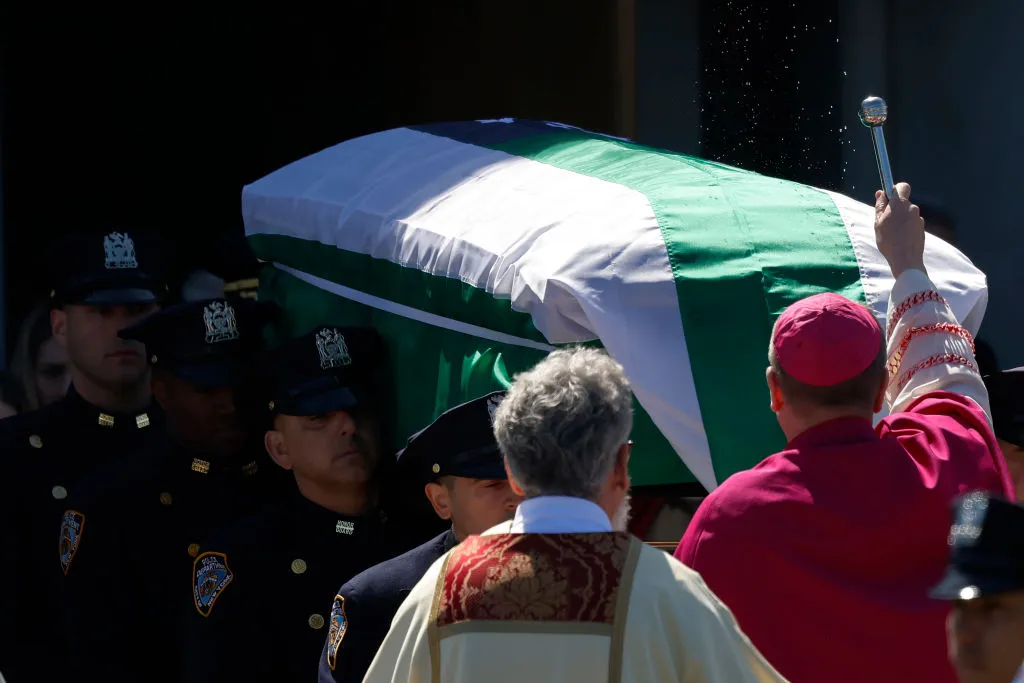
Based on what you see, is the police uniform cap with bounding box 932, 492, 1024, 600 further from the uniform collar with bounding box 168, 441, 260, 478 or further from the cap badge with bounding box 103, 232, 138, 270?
the cap badge with bounding box 103, 232, 138, 270

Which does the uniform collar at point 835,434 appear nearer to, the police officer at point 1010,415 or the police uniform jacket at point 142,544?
the police officer at point 1010,415

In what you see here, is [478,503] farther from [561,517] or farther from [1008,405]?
[1008,405]

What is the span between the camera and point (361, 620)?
9.01 feet

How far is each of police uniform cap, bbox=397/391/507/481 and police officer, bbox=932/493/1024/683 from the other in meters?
1.24

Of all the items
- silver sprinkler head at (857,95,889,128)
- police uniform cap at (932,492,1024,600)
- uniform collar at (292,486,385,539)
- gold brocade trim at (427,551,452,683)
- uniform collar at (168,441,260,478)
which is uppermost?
silver sprinkler head at (857,95,889,128)

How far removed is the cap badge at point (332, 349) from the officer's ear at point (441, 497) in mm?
443

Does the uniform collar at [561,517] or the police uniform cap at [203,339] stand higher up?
the uniform collar at [561,517]

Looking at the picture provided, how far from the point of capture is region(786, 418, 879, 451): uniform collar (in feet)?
7.57

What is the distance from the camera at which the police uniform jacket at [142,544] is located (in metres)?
3.52

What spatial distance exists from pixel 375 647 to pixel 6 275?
11.9ft

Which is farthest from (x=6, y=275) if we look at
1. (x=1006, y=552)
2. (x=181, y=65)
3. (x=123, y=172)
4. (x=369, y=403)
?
(x=1006, y=552)

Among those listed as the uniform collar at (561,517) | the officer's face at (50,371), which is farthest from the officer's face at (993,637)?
the officer's face at (50,371)

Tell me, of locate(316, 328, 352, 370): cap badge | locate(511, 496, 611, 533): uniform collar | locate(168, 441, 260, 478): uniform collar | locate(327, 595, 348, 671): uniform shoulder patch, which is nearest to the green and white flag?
locate(316, 328, 352, 370): cap badge

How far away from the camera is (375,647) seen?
9.01ft
